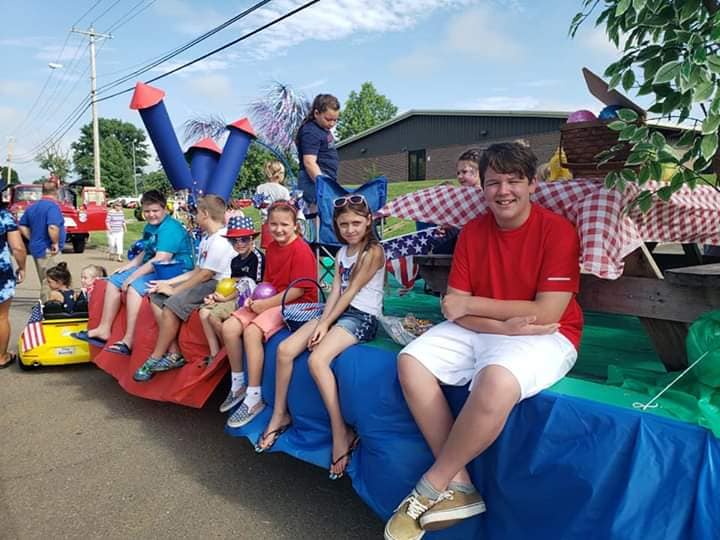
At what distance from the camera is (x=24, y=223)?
7.70 meters

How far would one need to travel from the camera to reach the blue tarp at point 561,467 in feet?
5.92

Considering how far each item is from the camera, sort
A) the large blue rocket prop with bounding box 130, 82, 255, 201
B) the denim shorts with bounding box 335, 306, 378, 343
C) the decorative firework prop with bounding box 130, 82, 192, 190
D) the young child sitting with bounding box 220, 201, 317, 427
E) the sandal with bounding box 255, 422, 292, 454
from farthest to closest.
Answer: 1. the large blue rocket prop with bounding box 130, 82, 255, 201
2. the decorative firework prop with bounding box 130, 82, 192, 190
3. the young child sitting with bounding box 220, 201, 317, 427
4. the sandal with bounding box 255, 422, 292, 454
5. the denim shorts with bounding box 335, 306, 378, 343

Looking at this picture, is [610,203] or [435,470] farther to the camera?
[610,203]

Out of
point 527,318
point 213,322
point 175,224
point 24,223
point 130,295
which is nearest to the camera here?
point 527,318

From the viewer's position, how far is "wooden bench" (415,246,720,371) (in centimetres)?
234

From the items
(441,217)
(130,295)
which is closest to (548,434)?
(441,217)

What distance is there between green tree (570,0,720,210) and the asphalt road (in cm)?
212

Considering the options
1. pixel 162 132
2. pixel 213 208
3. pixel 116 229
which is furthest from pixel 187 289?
pixel 116 229

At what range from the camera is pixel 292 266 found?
3723mm

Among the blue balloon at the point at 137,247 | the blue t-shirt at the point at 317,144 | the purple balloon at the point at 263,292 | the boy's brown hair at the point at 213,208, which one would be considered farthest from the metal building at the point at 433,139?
the purple balloon at the point at 263,292

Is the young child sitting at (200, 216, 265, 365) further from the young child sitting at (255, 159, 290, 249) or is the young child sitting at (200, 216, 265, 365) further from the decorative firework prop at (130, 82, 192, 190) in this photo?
the decorative firework prop at (130, 82, 192, 190)

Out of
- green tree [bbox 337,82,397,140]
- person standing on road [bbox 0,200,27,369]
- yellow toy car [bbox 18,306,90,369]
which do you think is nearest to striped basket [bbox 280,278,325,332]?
yellow toy car [bbox 18,306,90,369]

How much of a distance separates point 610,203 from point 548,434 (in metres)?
1.06

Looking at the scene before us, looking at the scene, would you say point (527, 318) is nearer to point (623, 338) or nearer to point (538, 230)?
point (538, 230)
